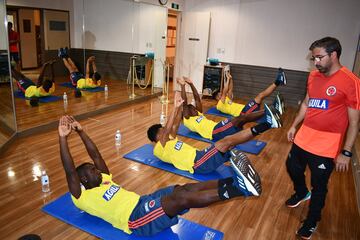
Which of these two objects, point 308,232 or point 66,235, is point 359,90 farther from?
point 66,235

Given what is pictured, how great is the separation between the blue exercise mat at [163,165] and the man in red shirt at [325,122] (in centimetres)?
90

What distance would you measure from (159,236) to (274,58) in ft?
18.7

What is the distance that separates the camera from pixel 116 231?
2.04 metres

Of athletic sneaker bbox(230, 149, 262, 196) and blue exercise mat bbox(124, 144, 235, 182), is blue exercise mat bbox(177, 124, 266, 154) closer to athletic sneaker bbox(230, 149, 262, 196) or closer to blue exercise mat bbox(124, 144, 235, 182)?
blue exercise mat bbox(124, 144, 235, 182)

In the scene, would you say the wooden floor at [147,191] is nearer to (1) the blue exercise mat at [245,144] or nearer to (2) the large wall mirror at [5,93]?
(1) the blue exercise mat at [245,144]

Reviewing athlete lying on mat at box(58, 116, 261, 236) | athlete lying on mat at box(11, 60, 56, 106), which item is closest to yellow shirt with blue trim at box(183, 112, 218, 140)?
athlete lying on mat at box(58, 116, 261, 236)

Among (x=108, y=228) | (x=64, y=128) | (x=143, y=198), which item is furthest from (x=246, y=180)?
(x=64, y=128)

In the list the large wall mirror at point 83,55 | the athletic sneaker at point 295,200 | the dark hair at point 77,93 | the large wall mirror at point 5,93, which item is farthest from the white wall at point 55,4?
the athletic sneaker at point 295,200

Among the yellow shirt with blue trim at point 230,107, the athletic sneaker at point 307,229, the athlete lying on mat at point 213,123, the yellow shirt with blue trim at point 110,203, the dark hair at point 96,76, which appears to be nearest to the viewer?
the yellow shirt with blue trim at point 110,203

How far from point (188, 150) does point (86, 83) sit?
364 cm

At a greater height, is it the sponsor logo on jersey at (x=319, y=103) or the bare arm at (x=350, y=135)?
the sponsor logo on jersey at (x=319, y=103)

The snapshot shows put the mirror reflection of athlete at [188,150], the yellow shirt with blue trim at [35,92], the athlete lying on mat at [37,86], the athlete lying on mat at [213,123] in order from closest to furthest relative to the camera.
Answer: the mirror reflection of athlete at [188,150]
the athlete lying on mat at [213,123]
the athlete lying on mat at [37,86]
the yellow shirt with blue trim at [35,92]

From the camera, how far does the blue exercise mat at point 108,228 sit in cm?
201

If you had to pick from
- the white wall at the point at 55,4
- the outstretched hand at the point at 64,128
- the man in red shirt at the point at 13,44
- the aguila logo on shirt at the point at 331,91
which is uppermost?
the white wall at the point at 55,4
